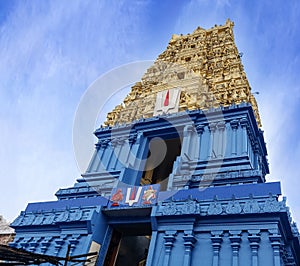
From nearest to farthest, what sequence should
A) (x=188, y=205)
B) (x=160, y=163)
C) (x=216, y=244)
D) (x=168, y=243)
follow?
(x=216, y=244) → (x=168, y=243) → (x=188, y=205) → (x=160, y=163)

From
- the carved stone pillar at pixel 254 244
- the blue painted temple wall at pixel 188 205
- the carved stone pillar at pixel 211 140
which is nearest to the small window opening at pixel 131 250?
the blue painted temple wall at pixel 188 205

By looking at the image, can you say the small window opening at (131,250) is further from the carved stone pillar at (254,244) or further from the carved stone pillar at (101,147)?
the carved stone pillar at (254,244)

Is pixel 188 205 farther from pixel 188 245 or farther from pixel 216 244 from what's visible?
pixel 216 244

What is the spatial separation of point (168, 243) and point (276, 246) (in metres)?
2.88

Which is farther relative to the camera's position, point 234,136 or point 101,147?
point 101,147

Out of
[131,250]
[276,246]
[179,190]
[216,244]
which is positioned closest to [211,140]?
[179,190]

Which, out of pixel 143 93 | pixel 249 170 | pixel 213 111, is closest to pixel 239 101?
pixel 213 111

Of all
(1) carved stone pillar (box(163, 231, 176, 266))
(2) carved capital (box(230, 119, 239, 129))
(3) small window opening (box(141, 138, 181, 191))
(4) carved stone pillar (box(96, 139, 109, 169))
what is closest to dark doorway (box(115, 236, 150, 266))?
(3) small window opening (box(141, 138, 181, 191))

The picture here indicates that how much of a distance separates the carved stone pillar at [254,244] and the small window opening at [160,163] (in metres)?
7.34

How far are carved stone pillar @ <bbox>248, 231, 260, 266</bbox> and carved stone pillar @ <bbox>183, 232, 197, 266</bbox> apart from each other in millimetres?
1543

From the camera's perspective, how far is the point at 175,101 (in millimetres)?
15773

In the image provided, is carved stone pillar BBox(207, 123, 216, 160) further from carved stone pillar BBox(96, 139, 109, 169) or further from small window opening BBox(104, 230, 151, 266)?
carved stone pillar BBox(96, 139, 109, 169)

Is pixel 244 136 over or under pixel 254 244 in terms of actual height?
over

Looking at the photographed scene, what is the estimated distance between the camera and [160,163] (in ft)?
58.0
